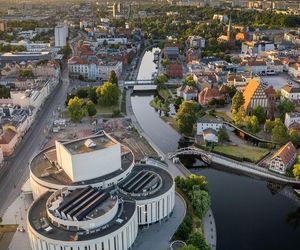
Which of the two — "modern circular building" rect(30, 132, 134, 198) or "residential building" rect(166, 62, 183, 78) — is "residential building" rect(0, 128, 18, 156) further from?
"residential building" rect(166, 62, 183, 78)

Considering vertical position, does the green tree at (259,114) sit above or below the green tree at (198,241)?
above

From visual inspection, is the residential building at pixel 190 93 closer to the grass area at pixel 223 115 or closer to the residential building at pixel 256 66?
the grass area at pixel 223 115

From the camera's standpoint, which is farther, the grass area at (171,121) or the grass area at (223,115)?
the grass area at (223,115)

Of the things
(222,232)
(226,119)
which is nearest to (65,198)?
(222,232)

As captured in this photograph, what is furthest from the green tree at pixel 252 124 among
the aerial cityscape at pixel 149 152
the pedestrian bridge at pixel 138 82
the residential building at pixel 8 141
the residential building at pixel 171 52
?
the residential building at pixel 171 52

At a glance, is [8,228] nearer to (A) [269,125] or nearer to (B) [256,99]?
(A) [269,125]

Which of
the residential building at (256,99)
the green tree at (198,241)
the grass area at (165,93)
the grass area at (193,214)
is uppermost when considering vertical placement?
the residential building at (256,99)
